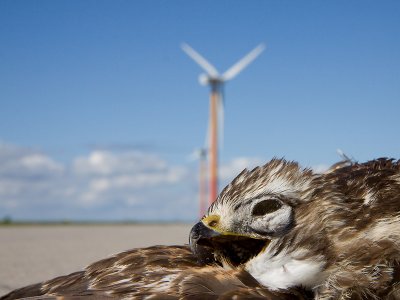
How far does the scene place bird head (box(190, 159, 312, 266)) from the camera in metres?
4.06

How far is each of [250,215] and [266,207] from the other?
112 mm

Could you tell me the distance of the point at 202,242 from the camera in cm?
420

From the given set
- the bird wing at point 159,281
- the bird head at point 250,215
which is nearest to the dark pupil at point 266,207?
the bird head at point 250,215

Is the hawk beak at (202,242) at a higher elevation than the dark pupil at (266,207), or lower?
lower

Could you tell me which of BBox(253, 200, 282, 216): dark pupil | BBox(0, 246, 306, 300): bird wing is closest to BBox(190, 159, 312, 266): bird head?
BBox(253, 200, 282, 216): dark pupil

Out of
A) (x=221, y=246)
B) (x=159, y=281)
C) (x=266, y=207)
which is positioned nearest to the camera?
(x=159, y=281)

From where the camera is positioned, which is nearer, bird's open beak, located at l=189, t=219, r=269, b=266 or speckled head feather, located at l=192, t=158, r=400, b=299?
speckled head feather, located at l=192, t=158, r=400, b=299

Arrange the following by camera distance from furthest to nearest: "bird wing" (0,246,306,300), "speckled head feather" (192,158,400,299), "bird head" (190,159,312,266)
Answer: "bird head" (190,159,312,266), "speckled head feather" (192,158,400,299), "bird wing" (0,246,306,300)

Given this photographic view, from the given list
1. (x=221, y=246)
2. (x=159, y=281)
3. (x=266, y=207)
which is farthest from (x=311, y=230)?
(x=159, y=281)

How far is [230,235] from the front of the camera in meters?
4.15

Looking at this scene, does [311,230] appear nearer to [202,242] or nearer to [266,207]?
[266,207]

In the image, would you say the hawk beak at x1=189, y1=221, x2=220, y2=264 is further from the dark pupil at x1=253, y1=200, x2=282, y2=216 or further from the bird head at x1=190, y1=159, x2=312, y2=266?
the dark pupil at x1=253, y1=200, x2=282, y2=216

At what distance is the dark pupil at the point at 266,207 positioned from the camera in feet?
13.4

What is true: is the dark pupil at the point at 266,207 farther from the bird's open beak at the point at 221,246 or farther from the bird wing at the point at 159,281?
the bird wing at the point at 159,281
